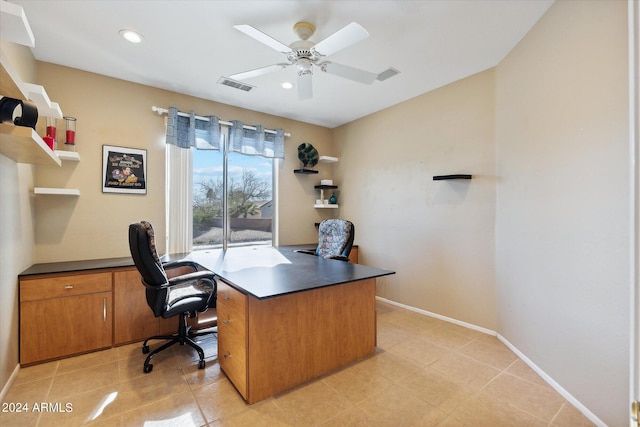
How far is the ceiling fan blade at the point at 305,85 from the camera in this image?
8.06 feet

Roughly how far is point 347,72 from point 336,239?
1935 millimetres

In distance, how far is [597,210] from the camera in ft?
5.81

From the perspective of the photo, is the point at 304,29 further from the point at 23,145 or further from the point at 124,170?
the point at 124,170

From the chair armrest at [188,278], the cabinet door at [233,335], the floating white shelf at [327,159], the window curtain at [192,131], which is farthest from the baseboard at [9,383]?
the floating white shelf at [327,159]

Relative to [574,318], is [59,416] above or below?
below

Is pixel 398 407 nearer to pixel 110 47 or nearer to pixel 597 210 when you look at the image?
pixel 597 210

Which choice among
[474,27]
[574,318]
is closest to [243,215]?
[474,27]

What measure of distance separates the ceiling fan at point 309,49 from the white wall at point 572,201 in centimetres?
133

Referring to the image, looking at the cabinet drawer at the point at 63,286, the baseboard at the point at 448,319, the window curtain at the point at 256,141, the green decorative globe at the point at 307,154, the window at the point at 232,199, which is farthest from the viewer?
the green decorative globe at the point at 307,154

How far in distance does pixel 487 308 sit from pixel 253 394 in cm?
244

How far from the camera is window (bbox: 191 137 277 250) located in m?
3.84

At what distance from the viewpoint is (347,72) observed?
7.84 feet

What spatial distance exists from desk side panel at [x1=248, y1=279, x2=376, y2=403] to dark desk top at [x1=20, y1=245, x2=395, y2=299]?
0.13m

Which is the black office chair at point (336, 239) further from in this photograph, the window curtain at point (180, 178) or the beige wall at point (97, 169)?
the beige wall at point (97, 169)
